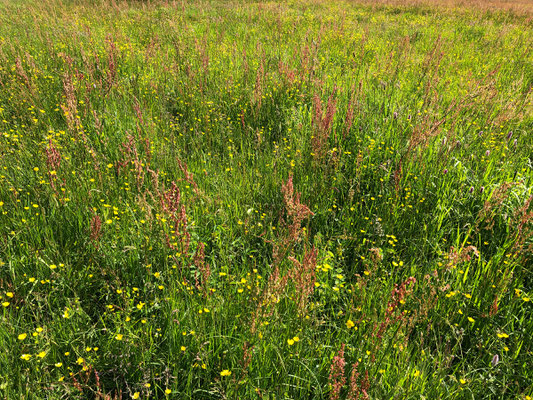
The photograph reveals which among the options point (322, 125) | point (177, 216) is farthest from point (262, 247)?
point (322, 125)

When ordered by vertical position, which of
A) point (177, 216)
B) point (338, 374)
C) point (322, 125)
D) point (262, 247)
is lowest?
point (262, 247)

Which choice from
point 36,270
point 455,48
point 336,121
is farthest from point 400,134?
point 455,48

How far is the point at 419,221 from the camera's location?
251 centimetres

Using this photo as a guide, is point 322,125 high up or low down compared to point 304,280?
up

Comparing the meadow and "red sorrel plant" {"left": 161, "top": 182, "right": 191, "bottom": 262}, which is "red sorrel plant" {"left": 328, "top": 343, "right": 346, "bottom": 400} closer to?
the meadow

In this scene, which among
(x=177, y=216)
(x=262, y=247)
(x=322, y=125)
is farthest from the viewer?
(x=322, y=125)

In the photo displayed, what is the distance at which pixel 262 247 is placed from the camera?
89.7 inches

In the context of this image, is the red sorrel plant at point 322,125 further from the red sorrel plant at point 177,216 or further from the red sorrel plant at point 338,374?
the red sorrel plant at point 338,374

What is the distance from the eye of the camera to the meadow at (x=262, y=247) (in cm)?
150

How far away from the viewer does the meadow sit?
1.50 m

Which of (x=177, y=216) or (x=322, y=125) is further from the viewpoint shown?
(x=322, y=125)

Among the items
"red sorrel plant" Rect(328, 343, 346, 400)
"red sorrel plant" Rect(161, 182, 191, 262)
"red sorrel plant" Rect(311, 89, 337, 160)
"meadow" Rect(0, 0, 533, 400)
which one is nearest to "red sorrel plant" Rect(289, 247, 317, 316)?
"meadow" Rect(0, 0, 533, 400)

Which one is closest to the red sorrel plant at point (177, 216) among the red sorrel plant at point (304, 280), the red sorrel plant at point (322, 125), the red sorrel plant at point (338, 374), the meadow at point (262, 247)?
the meadow at point (262, 247)

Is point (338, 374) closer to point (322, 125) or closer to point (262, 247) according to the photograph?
point (262, 247)
